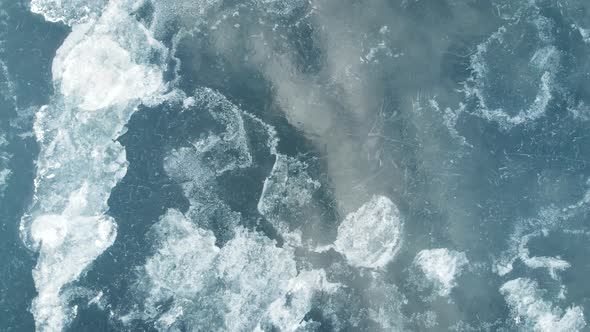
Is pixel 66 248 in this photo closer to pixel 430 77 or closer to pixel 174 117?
pixel 174 117

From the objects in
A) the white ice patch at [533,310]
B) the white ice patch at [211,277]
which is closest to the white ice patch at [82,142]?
the white ice patch at [211,277]

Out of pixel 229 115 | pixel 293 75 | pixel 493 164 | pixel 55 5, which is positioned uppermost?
pixel 55 5

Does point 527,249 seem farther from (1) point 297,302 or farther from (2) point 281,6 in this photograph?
(2) point 281,6

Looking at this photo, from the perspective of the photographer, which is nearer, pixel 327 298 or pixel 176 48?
pixel 327 298

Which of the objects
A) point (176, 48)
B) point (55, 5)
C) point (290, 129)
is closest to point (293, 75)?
point (290, 129)

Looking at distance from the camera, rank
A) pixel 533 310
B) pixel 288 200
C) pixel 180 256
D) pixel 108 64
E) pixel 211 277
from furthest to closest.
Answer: pixel 108 64, pixel 288 200, pixel 180 256, pixel 211 277, pixel 533 310

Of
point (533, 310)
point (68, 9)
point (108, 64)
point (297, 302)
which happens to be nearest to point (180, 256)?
point (297, 302)
